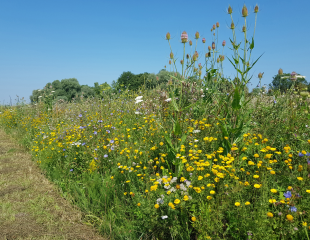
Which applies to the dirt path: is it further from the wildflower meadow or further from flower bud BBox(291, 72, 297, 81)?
flower bud BBox(291, 72, 297, 81)

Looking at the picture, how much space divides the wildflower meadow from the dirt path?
178 millimetres

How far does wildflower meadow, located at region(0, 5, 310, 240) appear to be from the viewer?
199 cm

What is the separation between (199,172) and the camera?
2.49m

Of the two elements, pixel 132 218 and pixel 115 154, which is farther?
pixel 115 154

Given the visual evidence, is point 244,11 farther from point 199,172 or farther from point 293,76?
point 199,172

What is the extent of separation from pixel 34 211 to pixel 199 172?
99.8 inches

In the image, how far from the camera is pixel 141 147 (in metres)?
3.52

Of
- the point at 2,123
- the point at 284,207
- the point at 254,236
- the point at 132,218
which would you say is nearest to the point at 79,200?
the point at 132,218

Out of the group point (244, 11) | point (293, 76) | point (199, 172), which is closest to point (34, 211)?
point (199, 172)

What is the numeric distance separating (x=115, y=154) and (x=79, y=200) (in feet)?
2.91

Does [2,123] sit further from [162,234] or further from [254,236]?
[254,236]

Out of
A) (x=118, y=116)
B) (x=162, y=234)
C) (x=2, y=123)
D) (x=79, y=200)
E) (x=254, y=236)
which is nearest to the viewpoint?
(x=254, y=236)

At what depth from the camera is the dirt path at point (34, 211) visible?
2.76 metres

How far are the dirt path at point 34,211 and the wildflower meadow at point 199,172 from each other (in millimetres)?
178
